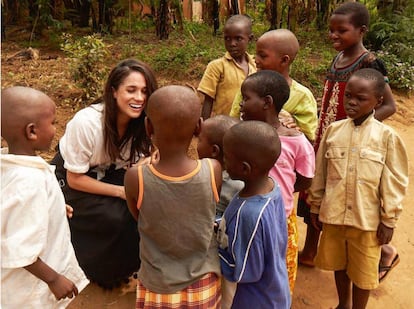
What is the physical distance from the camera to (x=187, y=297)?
1.73 metres

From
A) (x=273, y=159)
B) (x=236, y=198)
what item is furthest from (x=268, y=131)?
(x=236, y=198)

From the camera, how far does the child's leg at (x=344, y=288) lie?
2553 millimetres

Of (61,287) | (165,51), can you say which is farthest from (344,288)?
(165,51)

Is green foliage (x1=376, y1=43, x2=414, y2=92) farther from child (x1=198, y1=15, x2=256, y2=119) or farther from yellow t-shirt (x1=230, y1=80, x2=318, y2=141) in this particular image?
yellow t-shirt (x1=230, y1=80, x2=318, y2=141)

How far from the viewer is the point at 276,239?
172cm

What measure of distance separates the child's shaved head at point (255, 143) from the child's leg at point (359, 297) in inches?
47.6

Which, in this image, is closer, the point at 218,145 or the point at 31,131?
the point at 31,131

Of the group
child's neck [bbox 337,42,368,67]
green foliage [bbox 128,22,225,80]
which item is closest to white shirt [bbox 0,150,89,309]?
child's neck [bbox 337,42,368,67]

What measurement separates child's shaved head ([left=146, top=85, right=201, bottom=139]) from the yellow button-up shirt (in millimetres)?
1077

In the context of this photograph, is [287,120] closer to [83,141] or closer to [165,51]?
[83,141]

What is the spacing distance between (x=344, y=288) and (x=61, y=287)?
1.69 meters

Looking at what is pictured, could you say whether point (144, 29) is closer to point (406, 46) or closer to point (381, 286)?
point (406, 46)

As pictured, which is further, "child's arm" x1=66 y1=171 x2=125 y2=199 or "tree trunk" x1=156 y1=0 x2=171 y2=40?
"tree trunk" x1=156 y1=0 x2=171 y2=40

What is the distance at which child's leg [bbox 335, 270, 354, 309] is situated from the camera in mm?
2553
